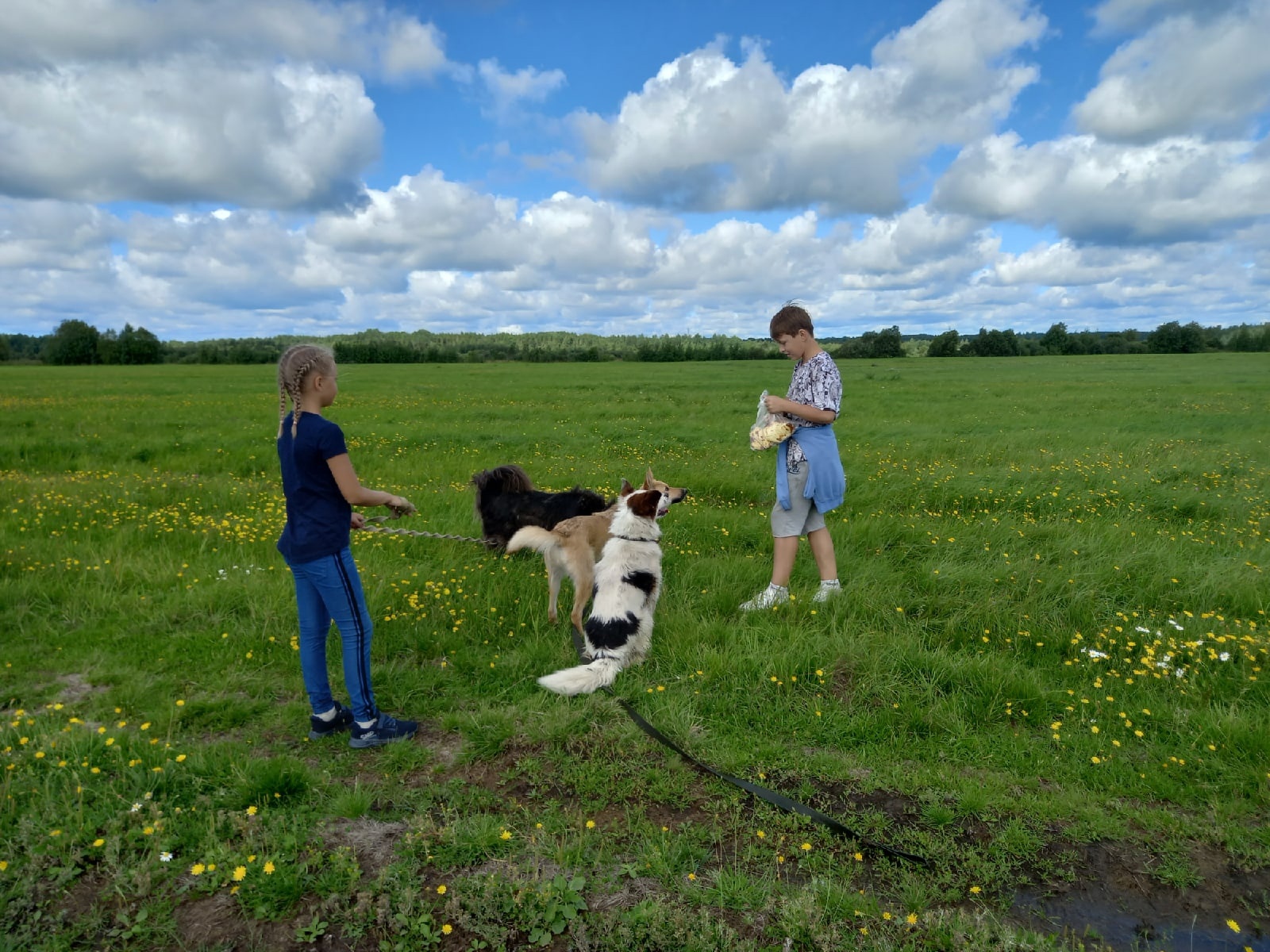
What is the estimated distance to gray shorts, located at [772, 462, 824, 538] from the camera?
627 cm

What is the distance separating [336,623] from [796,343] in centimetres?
437

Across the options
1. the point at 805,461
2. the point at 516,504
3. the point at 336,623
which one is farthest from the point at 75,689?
the point at 805,461

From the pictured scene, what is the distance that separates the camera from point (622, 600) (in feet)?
17.5

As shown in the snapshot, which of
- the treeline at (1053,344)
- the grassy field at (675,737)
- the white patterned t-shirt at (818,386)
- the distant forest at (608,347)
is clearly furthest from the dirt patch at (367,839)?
the treeline at (1053,344)

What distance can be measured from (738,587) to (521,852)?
12.8 feet

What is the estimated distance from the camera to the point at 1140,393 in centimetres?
2725

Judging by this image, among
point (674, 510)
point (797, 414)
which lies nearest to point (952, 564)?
point (797, 414)

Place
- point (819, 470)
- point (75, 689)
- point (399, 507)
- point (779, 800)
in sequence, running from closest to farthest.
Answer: point (779, 800) < point (399, 507) < point (75, 689) < point (819, 470)

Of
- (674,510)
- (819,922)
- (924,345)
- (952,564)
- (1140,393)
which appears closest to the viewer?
(819,922)

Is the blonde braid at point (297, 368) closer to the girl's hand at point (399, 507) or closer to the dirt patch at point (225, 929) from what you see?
the girl's hand at point (399, 507)

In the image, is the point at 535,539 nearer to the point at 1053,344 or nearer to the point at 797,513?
the point at 797,513

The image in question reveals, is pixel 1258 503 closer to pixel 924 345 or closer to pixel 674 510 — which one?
pixel 674 510

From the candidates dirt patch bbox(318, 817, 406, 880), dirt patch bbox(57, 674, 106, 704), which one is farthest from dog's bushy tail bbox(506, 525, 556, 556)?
dirt patch bbox(57, 674, 106, 704)

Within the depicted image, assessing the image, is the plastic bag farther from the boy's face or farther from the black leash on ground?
the black leash on ground
